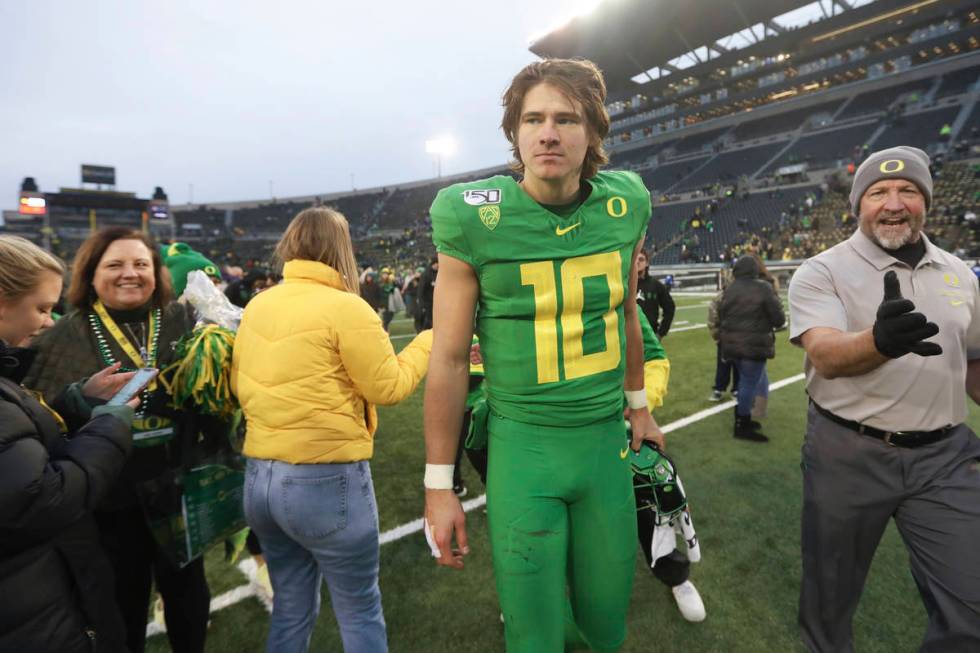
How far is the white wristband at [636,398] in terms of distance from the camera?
81.7 inches

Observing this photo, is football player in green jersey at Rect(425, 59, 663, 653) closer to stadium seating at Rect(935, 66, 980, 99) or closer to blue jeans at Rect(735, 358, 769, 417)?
blue jeans at Rect(735, 358, 769, 417)

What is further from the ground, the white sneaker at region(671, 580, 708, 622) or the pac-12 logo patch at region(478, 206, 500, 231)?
the pac-12 logo patch at region(478, 206, 500, 231)

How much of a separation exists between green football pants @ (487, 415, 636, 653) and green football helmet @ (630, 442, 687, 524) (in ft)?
2.09

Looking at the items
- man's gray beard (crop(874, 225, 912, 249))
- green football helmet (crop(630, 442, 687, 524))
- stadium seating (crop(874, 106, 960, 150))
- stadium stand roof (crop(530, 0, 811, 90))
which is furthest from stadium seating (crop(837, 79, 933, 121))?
green football helmet (crop(630, 442, 687, 524))

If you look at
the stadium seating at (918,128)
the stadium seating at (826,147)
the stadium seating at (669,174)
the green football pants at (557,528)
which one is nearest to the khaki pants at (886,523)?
the green football pants at (557,528)

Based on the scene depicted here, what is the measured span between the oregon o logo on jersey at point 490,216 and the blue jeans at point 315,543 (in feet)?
3.53

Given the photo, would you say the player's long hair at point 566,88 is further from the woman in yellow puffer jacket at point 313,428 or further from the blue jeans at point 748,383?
the blue jeans at point 748,383

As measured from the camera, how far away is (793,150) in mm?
39781

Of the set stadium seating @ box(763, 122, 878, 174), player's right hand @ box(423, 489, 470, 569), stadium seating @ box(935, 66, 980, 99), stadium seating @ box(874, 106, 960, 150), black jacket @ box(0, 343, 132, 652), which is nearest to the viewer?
black jacket @ box(0, 343, 132, 652)

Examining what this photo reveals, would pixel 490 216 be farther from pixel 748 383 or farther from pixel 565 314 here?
pixel 748 383

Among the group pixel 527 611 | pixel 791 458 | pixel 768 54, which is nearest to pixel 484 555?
pixel 527 611

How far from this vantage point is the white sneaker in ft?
8.56

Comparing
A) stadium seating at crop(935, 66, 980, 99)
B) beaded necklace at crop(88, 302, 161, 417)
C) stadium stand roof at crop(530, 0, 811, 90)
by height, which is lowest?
beaded necklace at crop(88, 302, 161, 417)

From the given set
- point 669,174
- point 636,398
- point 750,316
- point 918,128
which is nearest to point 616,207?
point 636,398
